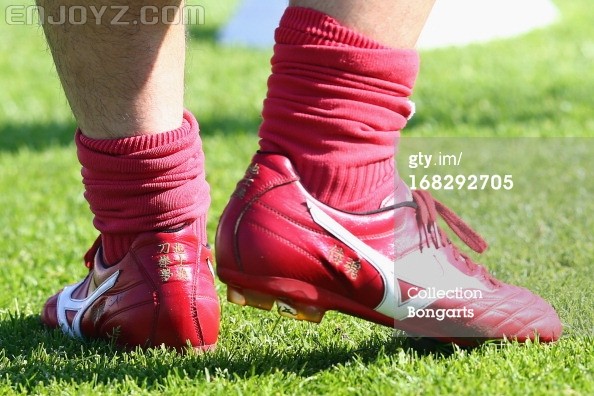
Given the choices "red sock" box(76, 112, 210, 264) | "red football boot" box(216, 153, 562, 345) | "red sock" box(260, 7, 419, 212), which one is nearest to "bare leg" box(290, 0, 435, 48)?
"red sock" box(260, 7, 419, 212)

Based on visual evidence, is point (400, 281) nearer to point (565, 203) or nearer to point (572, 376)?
point (572, 376)

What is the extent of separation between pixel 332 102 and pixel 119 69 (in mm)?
439

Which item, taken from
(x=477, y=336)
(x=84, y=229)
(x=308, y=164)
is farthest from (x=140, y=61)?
(x=84, y=229)

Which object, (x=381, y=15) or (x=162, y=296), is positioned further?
(x=162, y=296)

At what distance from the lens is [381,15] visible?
1618mm

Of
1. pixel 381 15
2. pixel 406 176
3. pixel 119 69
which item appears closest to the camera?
pixel 381 15

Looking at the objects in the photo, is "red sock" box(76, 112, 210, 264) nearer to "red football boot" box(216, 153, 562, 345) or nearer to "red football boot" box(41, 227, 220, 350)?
"red football boot" box(41, 227, 220, 350)

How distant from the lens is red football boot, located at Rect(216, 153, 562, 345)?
165cm

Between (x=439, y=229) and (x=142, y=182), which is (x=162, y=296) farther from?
(x=439, y=229)

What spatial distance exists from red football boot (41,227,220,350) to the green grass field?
46mm

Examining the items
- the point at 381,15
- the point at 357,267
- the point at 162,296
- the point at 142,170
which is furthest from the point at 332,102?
the point at 162,296

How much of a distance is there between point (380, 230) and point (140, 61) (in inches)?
22.1

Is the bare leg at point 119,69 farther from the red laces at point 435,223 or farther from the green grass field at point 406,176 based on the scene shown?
the red laces at point 435,223

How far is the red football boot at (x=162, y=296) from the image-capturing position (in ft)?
6.14
